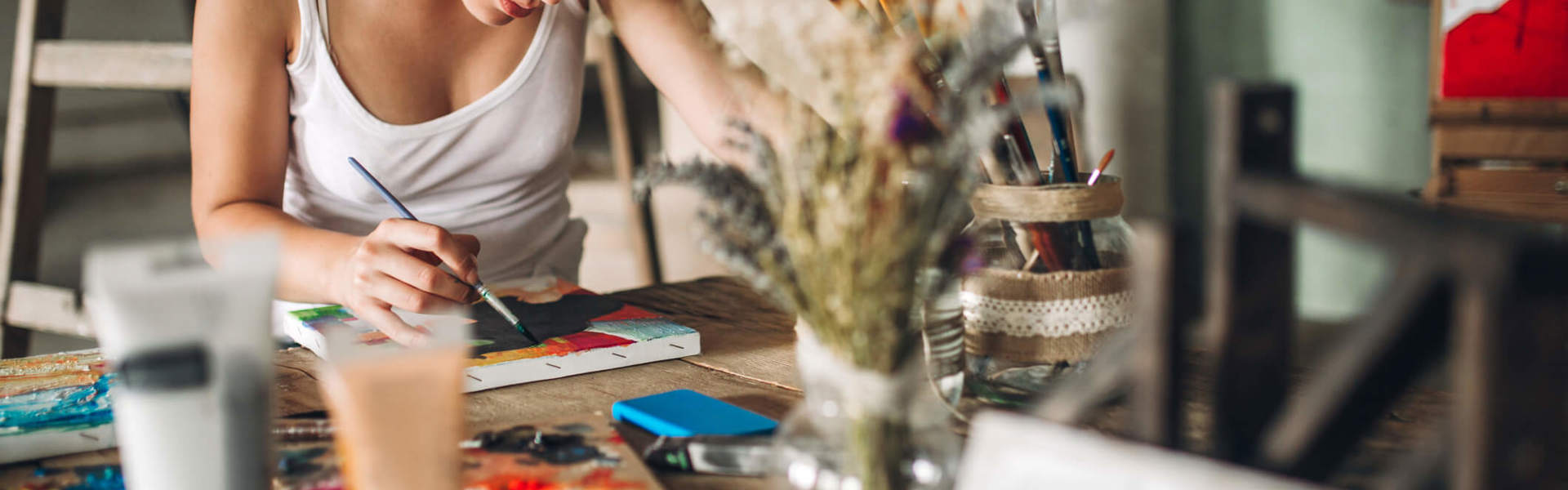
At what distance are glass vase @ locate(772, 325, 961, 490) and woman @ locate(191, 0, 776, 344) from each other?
58cm

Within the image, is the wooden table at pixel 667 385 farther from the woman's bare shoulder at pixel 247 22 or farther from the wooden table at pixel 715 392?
the woman's bare shoulder at pixel 247 22

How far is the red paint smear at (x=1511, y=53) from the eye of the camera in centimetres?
175

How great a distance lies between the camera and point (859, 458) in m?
0.52

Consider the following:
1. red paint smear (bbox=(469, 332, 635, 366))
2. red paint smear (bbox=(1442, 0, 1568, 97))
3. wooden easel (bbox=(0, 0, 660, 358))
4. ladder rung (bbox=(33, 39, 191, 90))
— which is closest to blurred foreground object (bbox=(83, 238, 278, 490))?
red paint smear (bbox=(469, 332, 635, 366))

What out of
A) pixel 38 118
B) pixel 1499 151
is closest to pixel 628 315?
pixel 1499 151

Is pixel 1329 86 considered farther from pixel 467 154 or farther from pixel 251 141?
pixel 251 141

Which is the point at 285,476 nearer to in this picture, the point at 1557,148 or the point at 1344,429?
the point at 1344,429

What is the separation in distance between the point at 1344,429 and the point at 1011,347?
1.21ft

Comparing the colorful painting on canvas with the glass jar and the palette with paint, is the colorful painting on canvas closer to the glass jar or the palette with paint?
the palette with paint

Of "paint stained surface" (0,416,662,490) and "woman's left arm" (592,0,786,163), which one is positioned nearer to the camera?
"paint stained surface" (0,416,662,490)

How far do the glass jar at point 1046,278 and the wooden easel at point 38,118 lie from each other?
4.48ft

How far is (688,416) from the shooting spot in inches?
30.6

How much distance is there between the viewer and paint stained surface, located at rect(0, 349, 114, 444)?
2.49 feet

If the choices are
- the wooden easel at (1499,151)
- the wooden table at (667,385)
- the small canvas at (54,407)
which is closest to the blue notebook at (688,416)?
the wooden table at (667,385)
